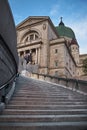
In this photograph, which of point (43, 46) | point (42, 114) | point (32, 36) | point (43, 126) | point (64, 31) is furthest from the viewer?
point (64, 31)

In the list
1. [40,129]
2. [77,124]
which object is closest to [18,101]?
[40,129]

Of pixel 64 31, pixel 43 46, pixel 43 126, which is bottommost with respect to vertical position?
pixel 43 126

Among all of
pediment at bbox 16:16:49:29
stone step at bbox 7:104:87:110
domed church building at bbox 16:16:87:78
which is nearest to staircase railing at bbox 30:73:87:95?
stone step at bbox 7:104:87:110

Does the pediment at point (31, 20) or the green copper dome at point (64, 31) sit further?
the green copper dome at point (64, 31)

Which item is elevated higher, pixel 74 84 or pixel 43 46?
pixel 43 46

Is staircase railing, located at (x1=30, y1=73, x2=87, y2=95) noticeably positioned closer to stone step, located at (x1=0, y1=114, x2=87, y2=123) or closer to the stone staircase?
the stone staircase

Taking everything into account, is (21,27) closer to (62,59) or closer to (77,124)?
(62,59)

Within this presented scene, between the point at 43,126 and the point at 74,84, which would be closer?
the point at 43,126

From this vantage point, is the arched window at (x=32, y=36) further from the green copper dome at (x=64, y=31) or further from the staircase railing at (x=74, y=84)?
the staircase railing at (x=74, y=84)

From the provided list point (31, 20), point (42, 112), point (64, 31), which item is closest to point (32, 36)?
point (31, 20)

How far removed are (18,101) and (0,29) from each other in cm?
289

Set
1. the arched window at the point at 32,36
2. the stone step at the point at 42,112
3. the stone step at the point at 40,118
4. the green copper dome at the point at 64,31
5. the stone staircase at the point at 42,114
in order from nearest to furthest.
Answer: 1. the stone staircase at the point at 42,114
2. the stone step at the point at 40,118
3. the stone step at the point at 42,112
4. the arched window at the point at 32,36
5. the green copper dome at the point at 64,31

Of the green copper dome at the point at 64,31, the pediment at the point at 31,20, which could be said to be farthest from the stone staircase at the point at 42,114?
the green copper dome at the point at 64,31

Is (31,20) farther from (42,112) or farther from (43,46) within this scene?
(42,112)
